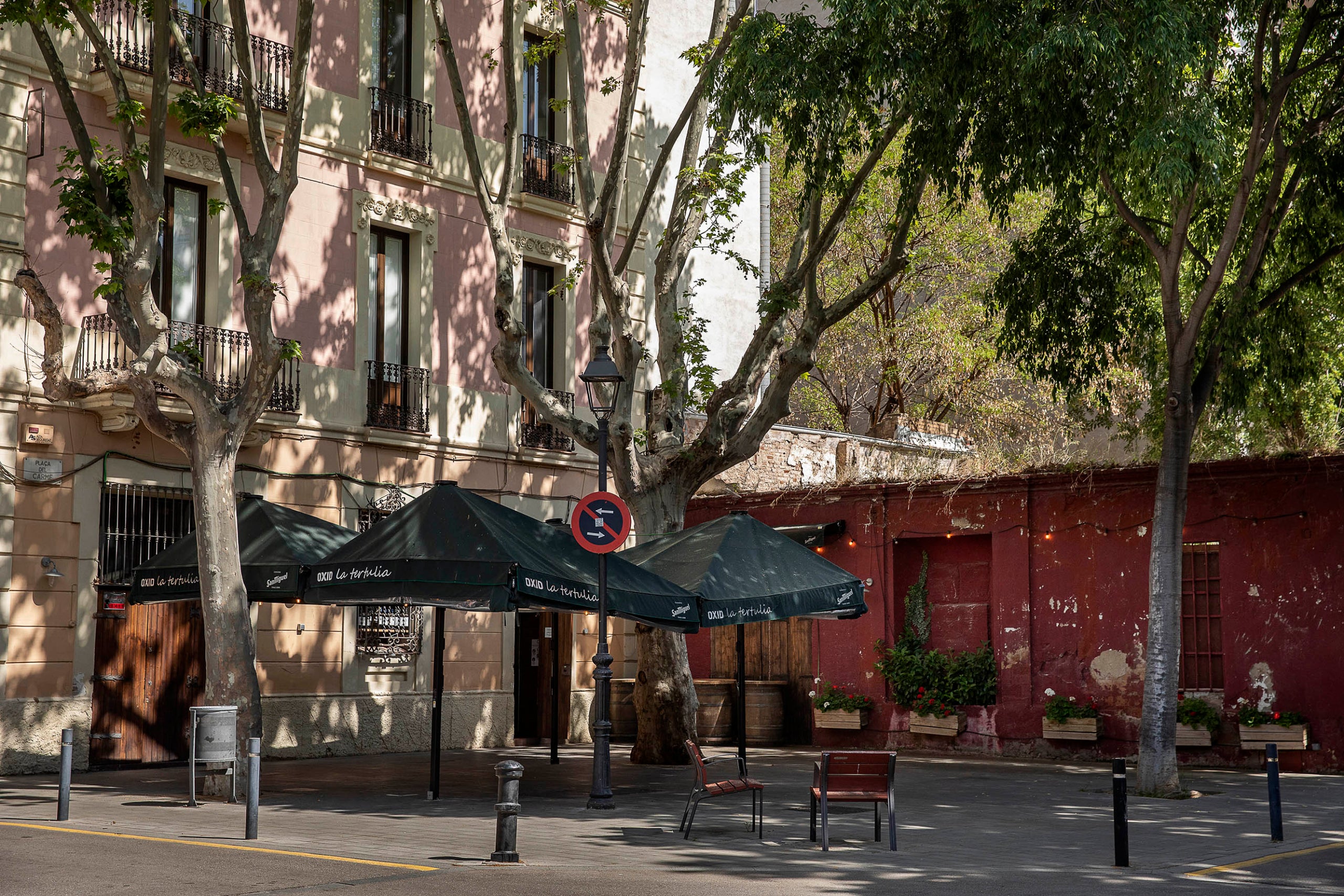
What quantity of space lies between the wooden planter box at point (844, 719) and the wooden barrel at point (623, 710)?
3.26 metres

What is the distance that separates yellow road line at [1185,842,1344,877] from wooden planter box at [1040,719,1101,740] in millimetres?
7987

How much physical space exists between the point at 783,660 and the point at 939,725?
3.36m

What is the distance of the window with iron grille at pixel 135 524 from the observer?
1795 cm

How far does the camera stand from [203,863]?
392 inches

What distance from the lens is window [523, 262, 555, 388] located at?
2397 centimetres

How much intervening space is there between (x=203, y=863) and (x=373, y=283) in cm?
1309

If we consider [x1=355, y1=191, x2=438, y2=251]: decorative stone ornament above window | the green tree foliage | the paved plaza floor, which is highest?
[x1=355, y1=191, x2=438, y2=251]: decorative stone ornament above window

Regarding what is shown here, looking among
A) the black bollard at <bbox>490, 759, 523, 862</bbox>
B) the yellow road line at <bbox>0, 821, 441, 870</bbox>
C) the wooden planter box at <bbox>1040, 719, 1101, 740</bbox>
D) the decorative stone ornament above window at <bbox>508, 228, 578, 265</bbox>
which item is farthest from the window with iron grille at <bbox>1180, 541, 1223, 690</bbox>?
the yellow road line at <bbox>0, 821, 441, 870</bbox>

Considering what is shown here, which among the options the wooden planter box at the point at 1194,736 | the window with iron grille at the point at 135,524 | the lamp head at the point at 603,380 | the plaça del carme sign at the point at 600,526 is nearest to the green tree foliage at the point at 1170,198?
the wooden planter box at the point at 1194,736

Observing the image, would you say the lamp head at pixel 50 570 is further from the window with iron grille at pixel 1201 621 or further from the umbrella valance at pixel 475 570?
the window with iron grille at pixel 1201 621

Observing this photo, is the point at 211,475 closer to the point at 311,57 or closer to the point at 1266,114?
the point at 311,57

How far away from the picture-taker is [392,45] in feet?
72.6

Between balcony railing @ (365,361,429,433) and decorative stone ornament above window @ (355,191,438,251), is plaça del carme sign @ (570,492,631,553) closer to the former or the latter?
balcony railing @ (365,361,429,433)

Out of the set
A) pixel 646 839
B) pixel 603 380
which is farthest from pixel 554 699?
pixel 646 839
